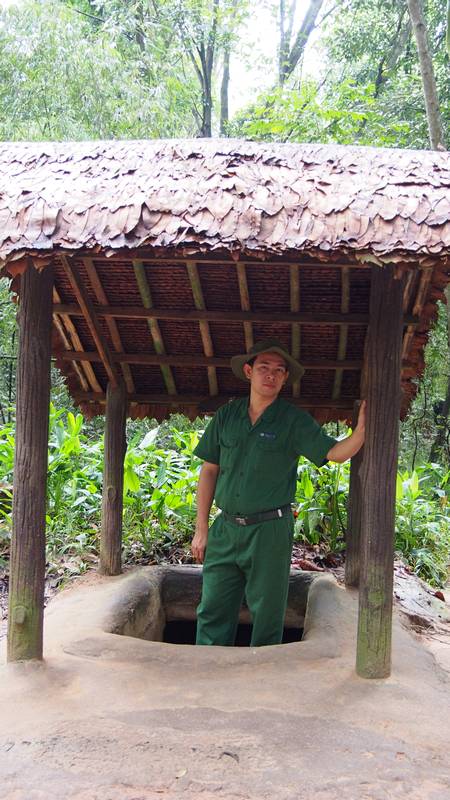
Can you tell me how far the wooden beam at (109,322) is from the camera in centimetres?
378

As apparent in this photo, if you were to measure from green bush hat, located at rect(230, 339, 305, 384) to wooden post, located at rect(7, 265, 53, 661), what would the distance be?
1.11 metres

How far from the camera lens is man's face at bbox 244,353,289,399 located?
140 inches

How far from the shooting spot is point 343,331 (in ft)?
13.5

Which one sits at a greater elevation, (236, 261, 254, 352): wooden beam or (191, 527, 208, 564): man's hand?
(236, 261, 254, 352): wooden beam

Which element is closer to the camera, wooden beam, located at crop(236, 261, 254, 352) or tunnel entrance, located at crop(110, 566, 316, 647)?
wooden beam, located at crop(236, 261, 254, 352)

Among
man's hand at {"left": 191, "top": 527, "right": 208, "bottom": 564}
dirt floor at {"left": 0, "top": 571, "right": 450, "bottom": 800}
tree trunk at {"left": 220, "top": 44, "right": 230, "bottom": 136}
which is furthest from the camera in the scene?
tree trunk at {"left": 220, "top": 44, "right": 230, "bottom": 136}

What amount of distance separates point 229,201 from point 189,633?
11.3 feet

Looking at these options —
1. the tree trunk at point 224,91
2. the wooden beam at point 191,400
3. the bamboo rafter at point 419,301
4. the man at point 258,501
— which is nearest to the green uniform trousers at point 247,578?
the man at point 258,501

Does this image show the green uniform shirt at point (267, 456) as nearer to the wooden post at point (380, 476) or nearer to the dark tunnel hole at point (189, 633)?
the wooden post at point (380, 476)

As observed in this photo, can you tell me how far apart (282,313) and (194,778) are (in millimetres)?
2558

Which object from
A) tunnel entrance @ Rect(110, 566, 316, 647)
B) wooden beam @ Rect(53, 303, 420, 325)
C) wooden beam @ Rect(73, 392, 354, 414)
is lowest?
tunnel entrance @ Rect(110, 566, 316, 647)

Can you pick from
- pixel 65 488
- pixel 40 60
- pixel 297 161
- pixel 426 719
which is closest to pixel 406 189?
pixel 297 161

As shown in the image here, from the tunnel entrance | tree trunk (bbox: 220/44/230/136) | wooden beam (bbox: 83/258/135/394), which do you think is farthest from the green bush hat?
tree trunk (bbox: 220/44/230/136)

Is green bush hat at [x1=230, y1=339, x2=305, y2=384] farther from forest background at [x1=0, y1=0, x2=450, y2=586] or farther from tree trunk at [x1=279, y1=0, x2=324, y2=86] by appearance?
tree trunk at [x1=279, y1=0, x2=324, y2=86]
